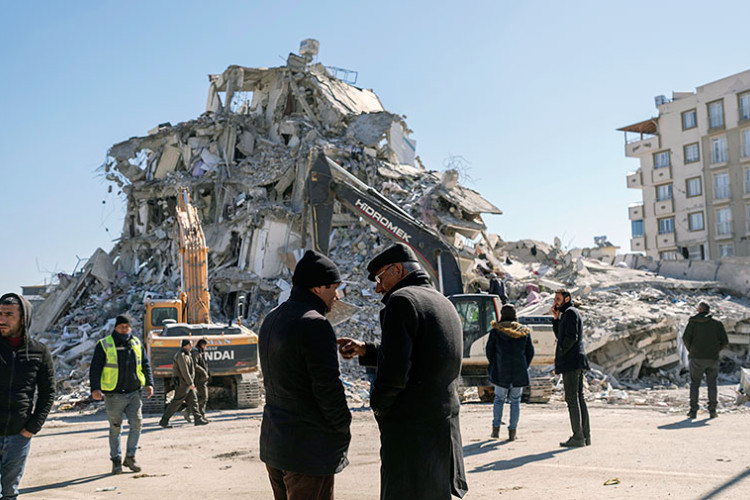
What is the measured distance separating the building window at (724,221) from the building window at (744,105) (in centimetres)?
603

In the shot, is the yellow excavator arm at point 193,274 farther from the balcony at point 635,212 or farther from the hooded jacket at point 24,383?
the balcony at point 635,212

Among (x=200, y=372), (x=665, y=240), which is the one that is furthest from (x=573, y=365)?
(x=665, y=240)

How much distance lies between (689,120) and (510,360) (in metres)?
46.6

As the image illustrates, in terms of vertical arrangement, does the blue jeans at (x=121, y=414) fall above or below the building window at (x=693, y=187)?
below

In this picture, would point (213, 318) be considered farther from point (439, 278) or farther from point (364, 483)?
point (364, 483)

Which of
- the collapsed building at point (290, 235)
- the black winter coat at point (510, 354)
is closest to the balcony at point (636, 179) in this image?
the collapsed building at point (290, 235)

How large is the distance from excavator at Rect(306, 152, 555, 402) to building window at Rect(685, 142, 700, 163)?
130 ft

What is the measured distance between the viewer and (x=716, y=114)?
155 feet

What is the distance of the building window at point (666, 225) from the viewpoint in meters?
52.2

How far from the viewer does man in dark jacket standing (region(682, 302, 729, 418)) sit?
10875 mm

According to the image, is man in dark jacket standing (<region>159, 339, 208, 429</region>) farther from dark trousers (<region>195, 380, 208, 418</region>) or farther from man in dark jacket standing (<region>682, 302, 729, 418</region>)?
man in dark jacket standing (<region>682, 302, 729, 418</region>)

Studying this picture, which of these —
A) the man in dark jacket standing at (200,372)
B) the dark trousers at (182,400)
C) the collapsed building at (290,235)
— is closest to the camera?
the dark trousers at (182,400)

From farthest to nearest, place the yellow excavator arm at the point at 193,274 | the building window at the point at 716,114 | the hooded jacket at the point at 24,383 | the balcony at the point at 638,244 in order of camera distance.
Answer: the balcony at the point at 638,244
the building window at the point at 716,114
the yellow excavator arm at the point at 193,274
the hooded jacket at the point at 24,383

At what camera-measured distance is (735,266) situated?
2931 cm
